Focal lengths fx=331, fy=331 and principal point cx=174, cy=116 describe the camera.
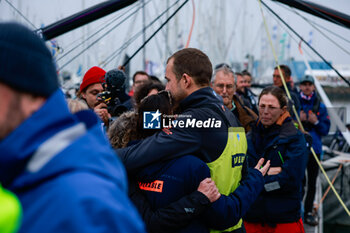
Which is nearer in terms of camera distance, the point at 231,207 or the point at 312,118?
the point at 231,207

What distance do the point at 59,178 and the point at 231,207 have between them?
1.42 metres

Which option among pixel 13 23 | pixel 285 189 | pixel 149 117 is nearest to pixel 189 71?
pixel 149 117

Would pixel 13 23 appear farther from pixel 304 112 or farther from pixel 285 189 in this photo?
pixel 304 112

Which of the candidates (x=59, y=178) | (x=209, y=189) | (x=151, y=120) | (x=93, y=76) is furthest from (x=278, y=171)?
(x=59, y=178)

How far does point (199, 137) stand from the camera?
1873 millimetres

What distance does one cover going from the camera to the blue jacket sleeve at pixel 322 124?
17.1 ft

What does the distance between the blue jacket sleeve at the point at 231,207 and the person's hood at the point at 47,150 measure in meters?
1.21

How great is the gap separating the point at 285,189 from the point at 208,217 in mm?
1444

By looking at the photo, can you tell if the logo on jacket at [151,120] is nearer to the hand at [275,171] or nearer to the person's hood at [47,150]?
the person's hood at [47,150]

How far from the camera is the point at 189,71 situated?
2100 mm

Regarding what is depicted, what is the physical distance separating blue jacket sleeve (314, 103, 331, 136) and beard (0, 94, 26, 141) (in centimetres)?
517

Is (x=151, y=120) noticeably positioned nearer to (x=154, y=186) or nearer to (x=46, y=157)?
(x=154, y=186)

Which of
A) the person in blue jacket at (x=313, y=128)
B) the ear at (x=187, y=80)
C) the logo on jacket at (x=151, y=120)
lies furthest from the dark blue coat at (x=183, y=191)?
the person in blue jacket at (x=313, y=128)

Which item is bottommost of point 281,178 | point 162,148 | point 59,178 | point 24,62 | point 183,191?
point 281,178
